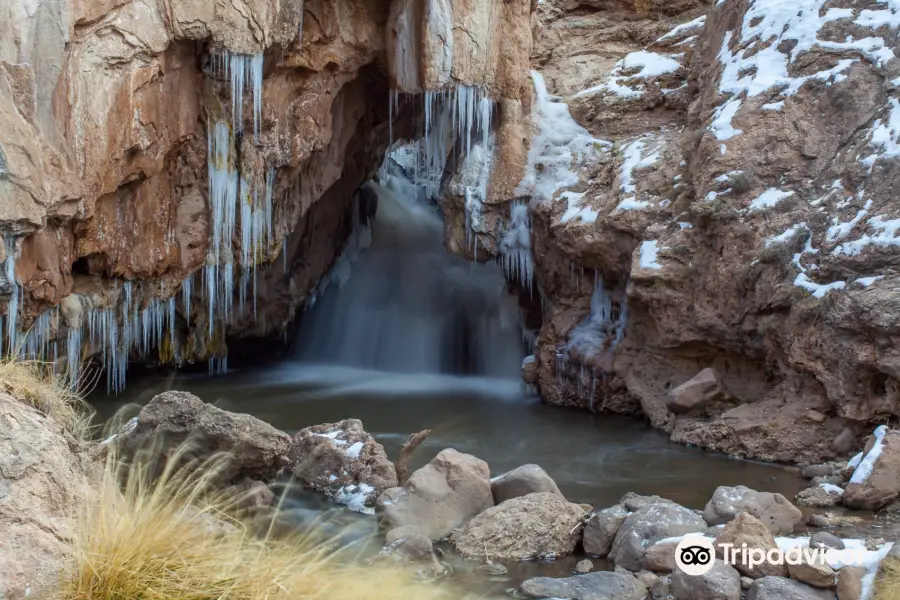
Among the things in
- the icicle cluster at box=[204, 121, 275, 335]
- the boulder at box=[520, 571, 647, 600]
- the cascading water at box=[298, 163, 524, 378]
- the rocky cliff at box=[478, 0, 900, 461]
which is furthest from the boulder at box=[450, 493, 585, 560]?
the cascading water at box=[298, 163, 524, 378]

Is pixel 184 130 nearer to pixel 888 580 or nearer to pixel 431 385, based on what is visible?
pixel 431 385

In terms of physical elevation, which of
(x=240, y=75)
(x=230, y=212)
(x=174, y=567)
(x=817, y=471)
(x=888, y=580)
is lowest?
(x=817, y=471)

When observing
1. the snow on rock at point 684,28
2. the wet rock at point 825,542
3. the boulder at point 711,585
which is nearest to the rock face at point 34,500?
the boulder at point 711,585

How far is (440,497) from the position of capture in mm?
7172

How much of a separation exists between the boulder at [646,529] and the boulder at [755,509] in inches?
9.4

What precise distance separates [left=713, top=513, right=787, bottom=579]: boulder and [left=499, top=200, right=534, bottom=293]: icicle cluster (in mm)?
8328

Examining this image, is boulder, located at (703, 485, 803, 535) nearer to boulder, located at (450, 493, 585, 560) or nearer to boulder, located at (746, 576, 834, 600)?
boulder, located at (450, 493, 585, 560)

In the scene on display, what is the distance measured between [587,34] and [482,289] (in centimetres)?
534

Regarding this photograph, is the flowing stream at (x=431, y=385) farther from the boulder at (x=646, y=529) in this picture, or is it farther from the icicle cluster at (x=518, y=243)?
the icicle cluster at (x=518, y=243)

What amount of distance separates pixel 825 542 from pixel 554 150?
8.96 meters

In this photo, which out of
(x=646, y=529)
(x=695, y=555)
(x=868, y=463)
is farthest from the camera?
(x=868, y=463)

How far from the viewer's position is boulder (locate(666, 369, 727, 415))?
35.1 feet

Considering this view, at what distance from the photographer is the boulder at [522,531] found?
6566mm

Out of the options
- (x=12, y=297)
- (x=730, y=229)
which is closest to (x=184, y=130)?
(x=12, y=297)
